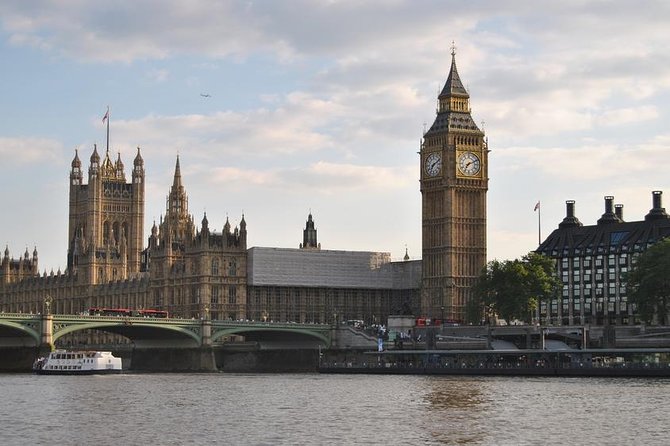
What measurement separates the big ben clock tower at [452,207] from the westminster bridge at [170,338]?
23.0 m

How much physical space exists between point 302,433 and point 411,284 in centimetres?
11592

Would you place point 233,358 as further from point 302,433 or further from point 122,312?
point 302,433

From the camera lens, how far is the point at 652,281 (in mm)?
142375

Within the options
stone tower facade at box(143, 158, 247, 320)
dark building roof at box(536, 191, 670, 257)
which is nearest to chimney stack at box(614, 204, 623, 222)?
dark building roof at box(536, 191, 670, 257)

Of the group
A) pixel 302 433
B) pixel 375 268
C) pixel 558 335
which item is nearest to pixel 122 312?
pixel 375 268

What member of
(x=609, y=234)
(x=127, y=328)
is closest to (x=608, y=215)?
(x=609, y=234)

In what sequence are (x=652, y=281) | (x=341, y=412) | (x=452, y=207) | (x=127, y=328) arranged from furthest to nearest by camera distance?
1. (x=452, y=207)
2. (x=127, y=328)
3. (x=652, y=281)
4. (x=341, y=412)

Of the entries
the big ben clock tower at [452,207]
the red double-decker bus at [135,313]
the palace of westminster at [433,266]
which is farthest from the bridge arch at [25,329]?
the big ben clock tower at [452,207]

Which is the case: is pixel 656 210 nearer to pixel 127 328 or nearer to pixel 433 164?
pixel 433 164

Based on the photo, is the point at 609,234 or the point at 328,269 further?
the point at 328,269

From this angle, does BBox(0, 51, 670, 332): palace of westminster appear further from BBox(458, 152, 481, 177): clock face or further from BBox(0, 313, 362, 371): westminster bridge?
BBox(0, 313, 362, 371): westminster bridge

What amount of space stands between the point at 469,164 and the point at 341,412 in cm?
9561

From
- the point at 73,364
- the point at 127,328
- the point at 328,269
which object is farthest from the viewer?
the point at 328,269

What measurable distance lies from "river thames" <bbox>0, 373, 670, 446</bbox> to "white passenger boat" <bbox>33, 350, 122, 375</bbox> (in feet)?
52.1
